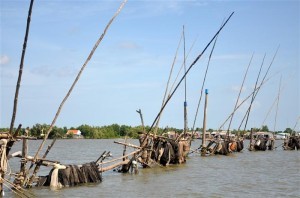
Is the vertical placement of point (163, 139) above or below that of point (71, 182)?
above

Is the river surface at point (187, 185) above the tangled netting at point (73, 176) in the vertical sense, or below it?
below

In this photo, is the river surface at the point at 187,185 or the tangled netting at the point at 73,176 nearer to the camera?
the river surface at the point at 187,185

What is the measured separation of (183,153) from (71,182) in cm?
933

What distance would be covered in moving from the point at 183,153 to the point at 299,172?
562 centimetres

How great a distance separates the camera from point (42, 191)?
1307 centimetres

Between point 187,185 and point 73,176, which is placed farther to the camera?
point 187,185

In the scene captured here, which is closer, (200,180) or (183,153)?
(200,180)

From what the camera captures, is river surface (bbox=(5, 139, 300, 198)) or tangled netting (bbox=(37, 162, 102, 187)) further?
tangled netting (bbox=(37, 162, 102, 187))

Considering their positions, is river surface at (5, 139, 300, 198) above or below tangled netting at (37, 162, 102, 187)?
below

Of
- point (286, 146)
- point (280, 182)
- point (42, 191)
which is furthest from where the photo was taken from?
point (286, 146)

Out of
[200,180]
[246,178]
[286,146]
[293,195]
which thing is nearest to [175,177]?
[200,180]

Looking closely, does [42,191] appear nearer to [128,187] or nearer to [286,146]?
[128,187]

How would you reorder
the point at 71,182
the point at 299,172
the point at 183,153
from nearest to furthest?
the point at 71,182, the point at 299,172, the point at 183,153

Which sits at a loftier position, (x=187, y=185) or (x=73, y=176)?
(x=73, y=176)
